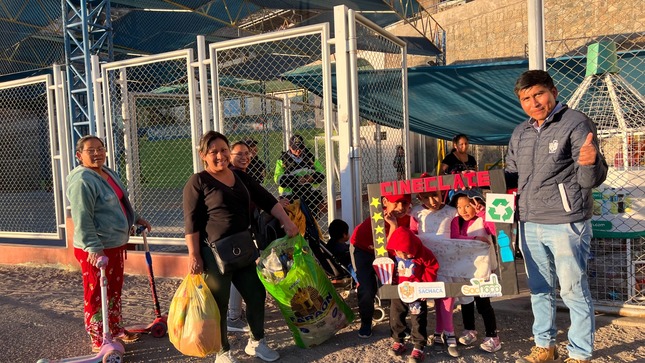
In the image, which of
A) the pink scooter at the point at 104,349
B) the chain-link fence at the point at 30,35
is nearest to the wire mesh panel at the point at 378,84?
the pink scooter at the point at 104,349

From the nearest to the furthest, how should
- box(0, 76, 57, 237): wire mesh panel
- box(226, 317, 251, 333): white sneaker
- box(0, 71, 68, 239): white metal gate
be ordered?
box(226, 317, 251, 333): white sneaker → box(0, 71, 68, 239): white metal gate → box(0, 76, 57, 237): wire mesh panel

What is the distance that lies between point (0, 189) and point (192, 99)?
6.86 meters

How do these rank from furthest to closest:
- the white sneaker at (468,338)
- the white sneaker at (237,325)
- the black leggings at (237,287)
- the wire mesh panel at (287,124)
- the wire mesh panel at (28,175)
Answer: the wire mesh panel at (28,175), the wire mesh panel at (287,124), the white sneaker at (237,325), the white sneaker at (468,338), the black leggings at (237,287)

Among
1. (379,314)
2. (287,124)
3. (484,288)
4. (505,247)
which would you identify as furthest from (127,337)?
(287,124)

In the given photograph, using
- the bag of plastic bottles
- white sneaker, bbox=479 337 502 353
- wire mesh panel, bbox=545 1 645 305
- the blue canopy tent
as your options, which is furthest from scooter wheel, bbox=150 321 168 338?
wire mesh panel, bbox=545 1 645 305

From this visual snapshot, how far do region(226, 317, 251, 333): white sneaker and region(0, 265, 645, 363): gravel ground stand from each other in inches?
2.9

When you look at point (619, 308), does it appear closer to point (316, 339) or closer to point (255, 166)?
point (316, 339)

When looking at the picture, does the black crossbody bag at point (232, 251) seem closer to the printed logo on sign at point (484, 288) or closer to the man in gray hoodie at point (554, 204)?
the printed logo on sign at point (484, 288)

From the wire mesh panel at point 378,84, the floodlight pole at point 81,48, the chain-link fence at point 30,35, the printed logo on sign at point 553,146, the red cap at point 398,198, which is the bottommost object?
the red cap at point 398,198

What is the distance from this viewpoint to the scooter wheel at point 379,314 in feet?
13.8

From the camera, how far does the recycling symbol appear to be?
10.6 feet

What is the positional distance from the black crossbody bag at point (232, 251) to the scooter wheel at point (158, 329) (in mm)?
1151

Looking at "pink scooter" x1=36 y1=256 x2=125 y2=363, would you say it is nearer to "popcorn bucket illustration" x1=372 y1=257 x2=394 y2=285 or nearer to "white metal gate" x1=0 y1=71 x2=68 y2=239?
"popcorn bucket illustration" x1=372 y1=257 x2=394 y2=285

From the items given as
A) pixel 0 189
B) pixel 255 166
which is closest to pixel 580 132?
pixel 255 166
